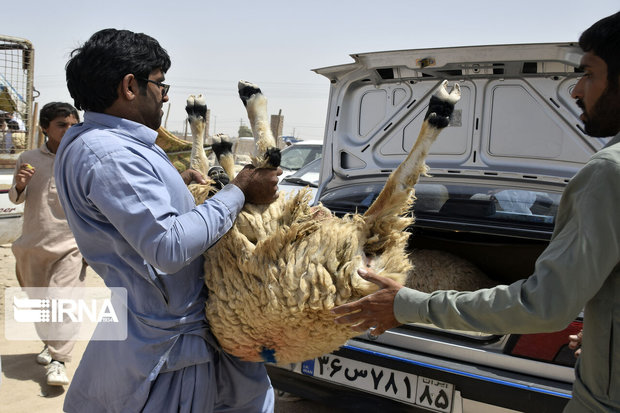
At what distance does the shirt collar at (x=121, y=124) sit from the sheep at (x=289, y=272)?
0.43m

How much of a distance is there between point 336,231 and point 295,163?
830cm

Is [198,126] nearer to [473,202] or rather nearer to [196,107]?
[196,107]

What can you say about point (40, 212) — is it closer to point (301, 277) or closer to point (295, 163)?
point (301, 277)

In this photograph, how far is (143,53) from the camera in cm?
178

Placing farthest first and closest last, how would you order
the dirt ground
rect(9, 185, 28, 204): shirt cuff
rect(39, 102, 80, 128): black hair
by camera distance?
1. rect(9, 185, 28, 204): shirt cuff
2. rect(39, 102, 80, 128): black hair
3. the dirt ground

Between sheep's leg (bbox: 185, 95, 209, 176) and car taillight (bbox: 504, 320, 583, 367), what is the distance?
1796 millimetres

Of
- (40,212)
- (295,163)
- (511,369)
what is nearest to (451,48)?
(511,369)

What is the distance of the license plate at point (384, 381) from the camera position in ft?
8.89

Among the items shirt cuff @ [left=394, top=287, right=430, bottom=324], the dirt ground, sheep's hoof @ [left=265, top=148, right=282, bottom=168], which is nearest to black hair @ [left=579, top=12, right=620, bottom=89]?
shirt cuff @ [left=394, top=287, right=430, bottom=324]

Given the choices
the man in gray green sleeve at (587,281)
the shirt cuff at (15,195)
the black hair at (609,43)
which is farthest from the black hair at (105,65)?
the shirt cuff at (15,195)

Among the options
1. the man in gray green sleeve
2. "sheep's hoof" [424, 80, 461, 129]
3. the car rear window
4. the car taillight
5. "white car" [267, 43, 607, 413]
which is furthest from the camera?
the car rear window

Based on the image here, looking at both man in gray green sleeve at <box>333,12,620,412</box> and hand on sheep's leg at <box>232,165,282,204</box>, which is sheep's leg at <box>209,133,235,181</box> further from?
man in gray green sleeve at <box>333,12,620,412</box>

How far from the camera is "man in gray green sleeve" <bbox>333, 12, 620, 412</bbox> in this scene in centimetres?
128

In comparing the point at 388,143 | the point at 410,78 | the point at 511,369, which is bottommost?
the point at 511,369
